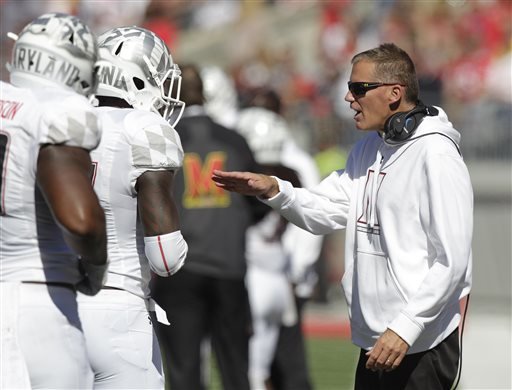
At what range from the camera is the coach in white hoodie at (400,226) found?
410cm

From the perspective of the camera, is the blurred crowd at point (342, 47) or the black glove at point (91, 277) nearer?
Answer: the black glove at point (91, 277)

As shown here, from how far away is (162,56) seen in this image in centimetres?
431

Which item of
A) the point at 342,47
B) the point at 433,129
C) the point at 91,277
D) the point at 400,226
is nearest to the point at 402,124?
the point at 433,129

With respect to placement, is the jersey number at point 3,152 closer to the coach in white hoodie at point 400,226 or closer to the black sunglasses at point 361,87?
the coach in white hoodie at point 400,226

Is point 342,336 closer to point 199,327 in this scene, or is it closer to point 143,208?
point 199,327

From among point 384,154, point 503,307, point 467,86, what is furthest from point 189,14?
point 384,154

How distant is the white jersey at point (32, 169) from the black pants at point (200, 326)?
8.83ft

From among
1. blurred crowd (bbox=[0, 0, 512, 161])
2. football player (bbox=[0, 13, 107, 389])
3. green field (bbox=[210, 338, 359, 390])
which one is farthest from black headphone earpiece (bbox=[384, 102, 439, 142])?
blurred crowd (bbox=[0, 0, 512, 161])

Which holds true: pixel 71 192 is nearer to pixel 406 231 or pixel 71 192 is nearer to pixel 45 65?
pixel 45 65

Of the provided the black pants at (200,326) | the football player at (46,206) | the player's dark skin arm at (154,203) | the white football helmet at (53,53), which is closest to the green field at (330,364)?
the black pants at (200,326)

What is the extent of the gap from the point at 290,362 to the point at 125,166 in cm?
356

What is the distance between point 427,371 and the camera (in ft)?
14.2

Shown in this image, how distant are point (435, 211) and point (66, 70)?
1.42 meters

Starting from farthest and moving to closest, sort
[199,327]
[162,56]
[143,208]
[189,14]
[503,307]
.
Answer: [189,14] < [503,307] < [199,327] < [162,56] < [143,208]
